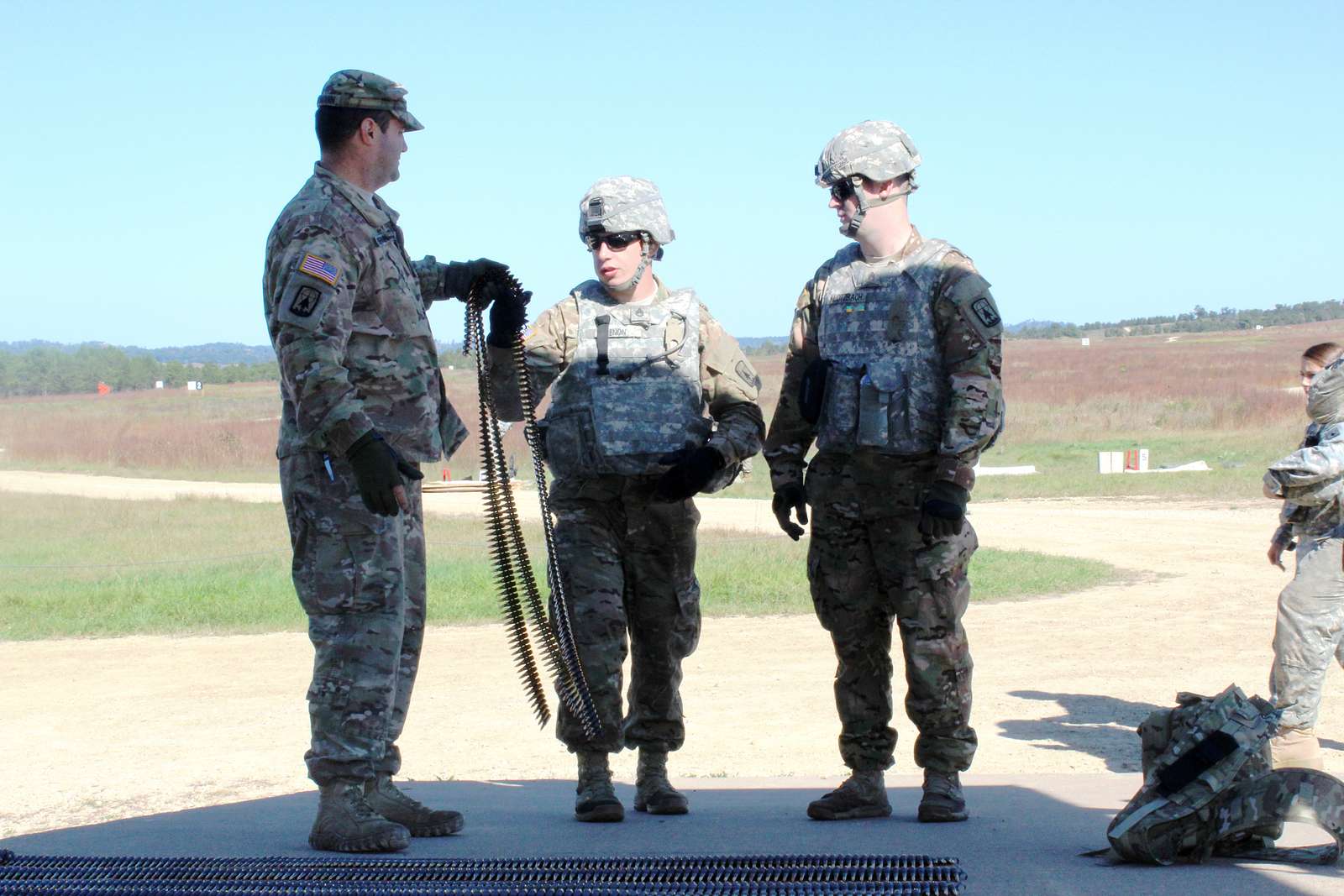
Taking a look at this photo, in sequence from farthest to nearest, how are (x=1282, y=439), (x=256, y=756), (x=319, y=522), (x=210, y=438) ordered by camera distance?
1. (x=210, y=438)
2. (x=1282, y=439)
3. (x=256, y=756)
4. (x=319, y=522)

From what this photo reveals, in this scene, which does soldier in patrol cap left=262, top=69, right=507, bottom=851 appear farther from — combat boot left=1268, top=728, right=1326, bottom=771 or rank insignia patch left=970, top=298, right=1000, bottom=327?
combat boot left=1268, top=728, right=1326, bottom=771

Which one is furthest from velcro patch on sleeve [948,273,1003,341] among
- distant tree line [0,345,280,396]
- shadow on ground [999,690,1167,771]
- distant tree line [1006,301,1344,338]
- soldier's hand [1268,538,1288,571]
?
distant tree line [1006,301,1344,338]

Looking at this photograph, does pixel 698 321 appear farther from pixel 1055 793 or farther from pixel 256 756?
pixel 256 756

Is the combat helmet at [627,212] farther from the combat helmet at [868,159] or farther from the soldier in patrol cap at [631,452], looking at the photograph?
the combat helmet at [868,159]

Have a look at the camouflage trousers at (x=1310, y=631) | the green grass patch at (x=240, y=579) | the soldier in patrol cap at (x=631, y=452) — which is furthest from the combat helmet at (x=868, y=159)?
the green grass patch at (x=240, y=579)

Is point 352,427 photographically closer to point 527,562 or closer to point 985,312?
point 527,562

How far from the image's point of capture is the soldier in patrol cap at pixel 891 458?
5.11 metres

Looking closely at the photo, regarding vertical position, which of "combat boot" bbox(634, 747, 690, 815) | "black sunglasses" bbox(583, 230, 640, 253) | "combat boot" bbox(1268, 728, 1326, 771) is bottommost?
"combat boot" bbox(1268, 728, 1326, 771)

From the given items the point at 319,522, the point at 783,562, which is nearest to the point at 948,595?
the point at 319,522

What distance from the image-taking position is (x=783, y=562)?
1606 centimetres

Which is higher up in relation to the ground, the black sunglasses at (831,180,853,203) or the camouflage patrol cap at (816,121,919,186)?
the camouflage patrol cap at (816,121,919,186)

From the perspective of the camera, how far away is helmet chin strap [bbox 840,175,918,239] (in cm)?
528

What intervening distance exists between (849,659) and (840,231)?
1.50 metres

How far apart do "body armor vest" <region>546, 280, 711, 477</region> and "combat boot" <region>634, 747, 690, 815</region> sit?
1.03m
